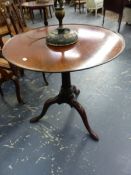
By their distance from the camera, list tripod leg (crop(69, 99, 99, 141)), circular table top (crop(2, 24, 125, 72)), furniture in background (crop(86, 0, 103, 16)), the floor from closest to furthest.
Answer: circular table top (crop(2, 24, 125, 72)), the floor, tripod leg (crop(69, 99, 99, 141)), furniture in background (crop(86, 0, 103, 16))

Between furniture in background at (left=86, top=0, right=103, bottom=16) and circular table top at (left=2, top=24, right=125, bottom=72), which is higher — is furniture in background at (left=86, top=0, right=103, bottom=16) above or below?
below

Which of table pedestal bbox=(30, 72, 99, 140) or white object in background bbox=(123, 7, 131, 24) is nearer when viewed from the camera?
table pedestal bbox=(30, 72, 99, 140)

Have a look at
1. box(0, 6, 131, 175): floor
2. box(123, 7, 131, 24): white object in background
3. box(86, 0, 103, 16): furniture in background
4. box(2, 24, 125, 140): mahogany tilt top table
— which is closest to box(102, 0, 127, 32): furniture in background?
box(123, 7, 131, 24): white object in background

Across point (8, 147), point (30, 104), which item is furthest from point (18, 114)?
point (8, 147)

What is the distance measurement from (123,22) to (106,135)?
3326 mm

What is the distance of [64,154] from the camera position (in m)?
1.57

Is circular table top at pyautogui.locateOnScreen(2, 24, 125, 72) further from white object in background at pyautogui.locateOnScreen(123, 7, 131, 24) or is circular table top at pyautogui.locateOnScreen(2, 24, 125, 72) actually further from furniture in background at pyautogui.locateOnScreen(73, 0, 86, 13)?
furniture in background at pyautogui.locateOnScreen(73, 0, 86, 13)

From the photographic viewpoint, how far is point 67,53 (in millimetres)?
1308

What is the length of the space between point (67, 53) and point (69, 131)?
2.49ft

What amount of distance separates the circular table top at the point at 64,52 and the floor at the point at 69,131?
29.2 inches

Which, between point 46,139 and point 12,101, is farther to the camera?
point 12,101

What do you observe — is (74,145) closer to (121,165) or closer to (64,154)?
(64,154)

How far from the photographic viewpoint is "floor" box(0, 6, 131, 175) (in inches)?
58.6

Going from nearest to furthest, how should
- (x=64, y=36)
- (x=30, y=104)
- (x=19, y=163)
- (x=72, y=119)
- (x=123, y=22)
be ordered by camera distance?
(x=64, y=36) → (x=19, y=163) → (x=72, y=119) → (x=30, y=104) → (x=123, y=22)
